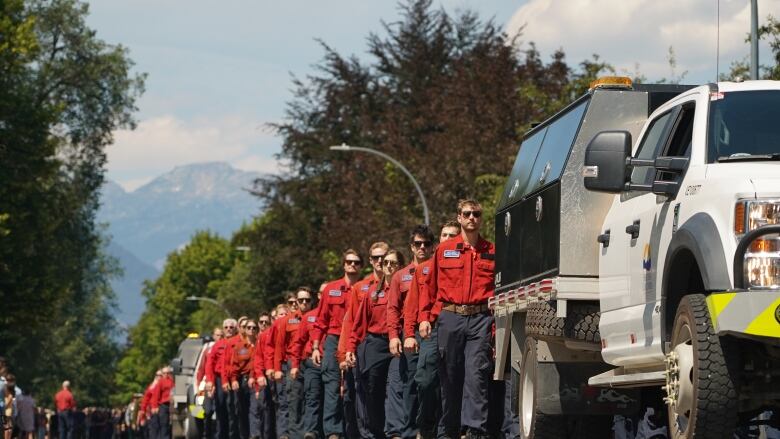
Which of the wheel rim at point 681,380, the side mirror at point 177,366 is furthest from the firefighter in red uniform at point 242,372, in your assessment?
the wheel rim at point 681,380

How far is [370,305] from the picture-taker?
19.0 meters

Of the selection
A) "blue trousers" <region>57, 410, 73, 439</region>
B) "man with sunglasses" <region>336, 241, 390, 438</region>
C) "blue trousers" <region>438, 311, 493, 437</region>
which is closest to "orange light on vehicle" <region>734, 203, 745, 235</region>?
"blue trousers" <region>438, 311, 493, 437</region>

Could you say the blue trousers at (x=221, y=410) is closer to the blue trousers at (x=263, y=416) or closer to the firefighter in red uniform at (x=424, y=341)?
the blue trousers at (x=263, y=416)

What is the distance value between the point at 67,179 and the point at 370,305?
4306cm

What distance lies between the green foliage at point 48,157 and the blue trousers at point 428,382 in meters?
28.3

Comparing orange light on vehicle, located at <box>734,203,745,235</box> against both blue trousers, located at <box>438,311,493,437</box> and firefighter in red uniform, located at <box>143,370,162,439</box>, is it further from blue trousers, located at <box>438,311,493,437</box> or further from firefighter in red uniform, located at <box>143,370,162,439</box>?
firefighter in red uniform, located at <box>143,370,162,439</box>

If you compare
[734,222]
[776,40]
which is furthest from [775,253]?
[776,40]

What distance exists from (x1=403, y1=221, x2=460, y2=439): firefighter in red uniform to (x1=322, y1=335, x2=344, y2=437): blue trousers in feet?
11.9

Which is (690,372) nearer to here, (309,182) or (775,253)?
(775,253)

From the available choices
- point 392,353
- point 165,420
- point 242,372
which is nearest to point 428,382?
point 392,353

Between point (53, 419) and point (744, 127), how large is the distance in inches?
2406

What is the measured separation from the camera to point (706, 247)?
29.5 ft

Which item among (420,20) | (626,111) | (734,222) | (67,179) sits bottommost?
(734,222)

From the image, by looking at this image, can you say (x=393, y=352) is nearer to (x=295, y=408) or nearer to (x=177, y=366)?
(x=295, y=408)
